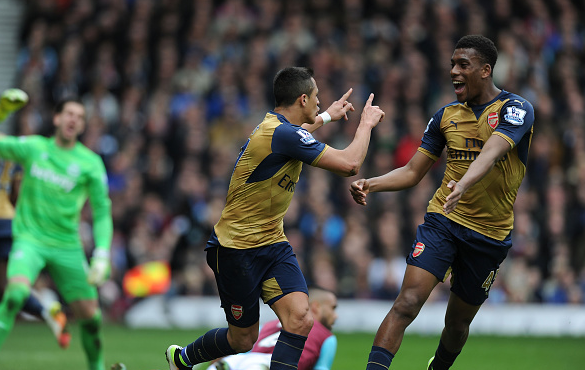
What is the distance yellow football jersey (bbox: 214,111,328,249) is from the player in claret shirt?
2.18 ft

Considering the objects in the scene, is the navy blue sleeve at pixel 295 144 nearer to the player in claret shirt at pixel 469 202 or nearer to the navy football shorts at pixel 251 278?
the player in claret shirt at pixel 469 202

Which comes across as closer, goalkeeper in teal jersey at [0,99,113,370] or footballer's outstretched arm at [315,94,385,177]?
footballer's outstretched arm at [315,94,385,177]

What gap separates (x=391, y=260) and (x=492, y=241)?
8.34 meters

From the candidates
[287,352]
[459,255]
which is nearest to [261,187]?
[287,352]

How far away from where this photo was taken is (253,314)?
7.13 meters

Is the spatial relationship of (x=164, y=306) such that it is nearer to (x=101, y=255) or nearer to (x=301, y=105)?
(x=101, y=255)

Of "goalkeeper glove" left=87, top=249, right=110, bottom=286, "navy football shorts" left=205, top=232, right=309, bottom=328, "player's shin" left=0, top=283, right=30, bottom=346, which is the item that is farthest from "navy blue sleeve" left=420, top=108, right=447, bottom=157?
"player's shin" left=0, top=283, right=30, bottom=346

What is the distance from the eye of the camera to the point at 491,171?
23.8ft

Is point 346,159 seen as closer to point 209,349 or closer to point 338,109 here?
point 338,109

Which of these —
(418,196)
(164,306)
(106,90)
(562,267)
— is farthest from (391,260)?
(106,90)

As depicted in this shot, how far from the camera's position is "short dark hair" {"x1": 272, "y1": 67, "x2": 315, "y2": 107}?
7184mm

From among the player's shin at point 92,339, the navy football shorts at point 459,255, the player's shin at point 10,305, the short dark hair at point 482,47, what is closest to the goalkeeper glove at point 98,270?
the player's shin at point 92,339

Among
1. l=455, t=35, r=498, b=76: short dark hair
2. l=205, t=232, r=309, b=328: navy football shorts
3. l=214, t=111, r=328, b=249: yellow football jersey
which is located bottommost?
l=205, t=232, r=309, b=328: navy football shorts

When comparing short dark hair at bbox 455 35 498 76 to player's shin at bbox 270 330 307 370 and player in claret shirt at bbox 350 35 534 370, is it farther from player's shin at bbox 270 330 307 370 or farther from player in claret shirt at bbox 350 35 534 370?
player's shin at bbox 270 330 307 370
